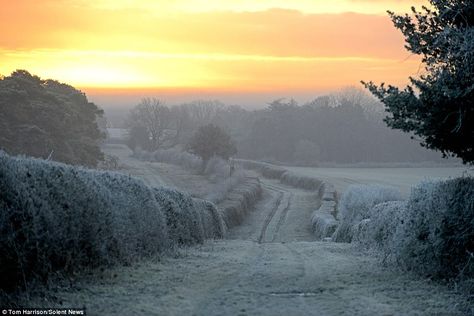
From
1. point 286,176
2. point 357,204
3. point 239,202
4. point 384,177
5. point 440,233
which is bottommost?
point 239,202

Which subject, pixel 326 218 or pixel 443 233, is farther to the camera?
pixel 326 218

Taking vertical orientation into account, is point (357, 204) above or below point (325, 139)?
below

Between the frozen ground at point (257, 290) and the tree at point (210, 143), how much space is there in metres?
60.6

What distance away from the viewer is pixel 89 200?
10242 mm

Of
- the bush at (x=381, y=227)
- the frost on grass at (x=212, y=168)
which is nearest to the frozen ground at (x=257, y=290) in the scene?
the bush at (x=381, y=227)

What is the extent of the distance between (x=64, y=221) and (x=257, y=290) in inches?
139

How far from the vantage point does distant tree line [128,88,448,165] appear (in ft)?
327

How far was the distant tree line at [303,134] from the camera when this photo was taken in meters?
99.8

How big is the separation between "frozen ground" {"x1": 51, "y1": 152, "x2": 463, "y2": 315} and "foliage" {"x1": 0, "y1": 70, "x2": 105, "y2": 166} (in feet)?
90.4

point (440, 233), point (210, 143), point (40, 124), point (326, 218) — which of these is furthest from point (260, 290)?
point (210, 143)

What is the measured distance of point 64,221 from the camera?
8922 mm

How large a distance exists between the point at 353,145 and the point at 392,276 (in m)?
91.6

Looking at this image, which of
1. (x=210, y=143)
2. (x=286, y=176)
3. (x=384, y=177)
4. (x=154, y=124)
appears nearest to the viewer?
(x=210, y=143)

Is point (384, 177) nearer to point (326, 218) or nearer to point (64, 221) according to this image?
point (326, 218)
